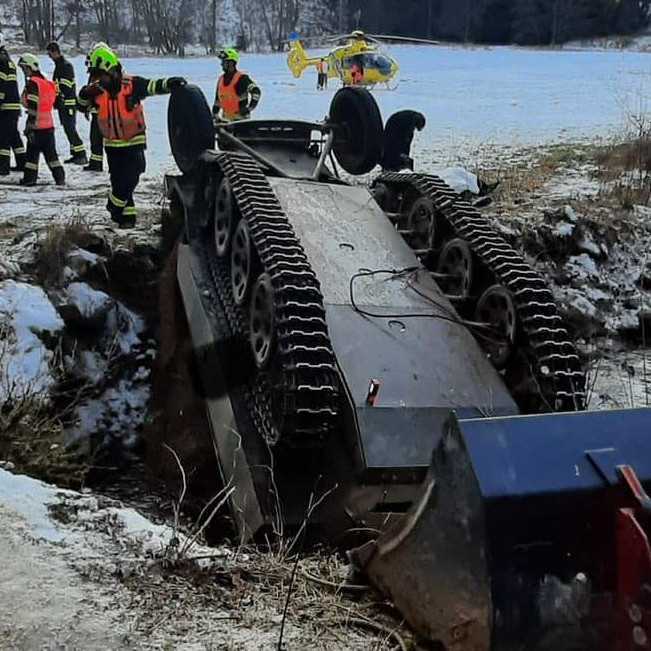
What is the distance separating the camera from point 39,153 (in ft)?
37.2

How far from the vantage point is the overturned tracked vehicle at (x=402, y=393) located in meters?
2.71

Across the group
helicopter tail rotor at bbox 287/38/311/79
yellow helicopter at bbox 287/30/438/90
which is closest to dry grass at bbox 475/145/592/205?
yellow helicopter at bbox 287/30/438/90

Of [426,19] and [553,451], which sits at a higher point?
[426,19]

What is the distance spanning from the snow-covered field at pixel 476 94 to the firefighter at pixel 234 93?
137 cm

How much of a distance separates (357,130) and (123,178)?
2186 mm

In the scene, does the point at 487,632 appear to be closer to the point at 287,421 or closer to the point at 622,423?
the point at 622,423

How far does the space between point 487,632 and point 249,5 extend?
53.0m

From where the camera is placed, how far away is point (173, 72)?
30125mm

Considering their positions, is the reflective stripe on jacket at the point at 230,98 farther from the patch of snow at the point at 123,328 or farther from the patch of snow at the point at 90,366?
the patch of snow at the point at 90,366

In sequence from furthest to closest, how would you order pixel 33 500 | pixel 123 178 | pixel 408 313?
1. pixel 123 178
2. pixel 408 313
3. pixel 33 500

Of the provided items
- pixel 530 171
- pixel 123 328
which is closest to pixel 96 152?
pixel 123 328

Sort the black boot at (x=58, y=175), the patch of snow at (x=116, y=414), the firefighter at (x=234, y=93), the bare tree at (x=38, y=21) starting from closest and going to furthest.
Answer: the patch of snow at (x=116, y=414), the black boot at (x=58, y=175), the firefighter at (x=234, y=93), the bare tree at (x=38, y=21)

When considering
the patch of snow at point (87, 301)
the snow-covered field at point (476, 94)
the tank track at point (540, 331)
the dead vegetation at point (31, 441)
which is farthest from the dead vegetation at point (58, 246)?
the snow-covered field at point (476, 94)

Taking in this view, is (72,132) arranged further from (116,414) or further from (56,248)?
(116,414)
